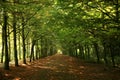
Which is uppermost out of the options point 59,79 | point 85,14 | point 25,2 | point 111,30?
point 25,2

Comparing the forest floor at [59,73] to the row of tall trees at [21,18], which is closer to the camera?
the row of tall trees at [21,18]

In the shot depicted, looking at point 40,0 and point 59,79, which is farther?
point 40,0

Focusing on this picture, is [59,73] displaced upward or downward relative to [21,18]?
downward

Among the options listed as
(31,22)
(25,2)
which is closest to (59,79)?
(25,2)

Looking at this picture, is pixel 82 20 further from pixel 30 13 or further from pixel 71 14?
pixel 30 13

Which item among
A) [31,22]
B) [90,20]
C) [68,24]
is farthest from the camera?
[31,22]

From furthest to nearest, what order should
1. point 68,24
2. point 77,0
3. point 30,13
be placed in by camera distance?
point 30,13, point 68,24, point 77,0

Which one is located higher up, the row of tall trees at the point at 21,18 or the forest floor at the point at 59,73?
the row of tall trees at the point at 21,18

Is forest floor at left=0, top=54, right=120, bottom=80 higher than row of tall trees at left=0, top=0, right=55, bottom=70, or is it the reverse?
row of tall trees at left=0, top=0, right=55, bottom=70

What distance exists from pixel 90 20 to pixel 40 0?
6.15 m

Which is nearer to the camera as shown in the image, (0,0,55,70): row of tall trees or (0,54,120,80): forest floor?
(0,0,55,70): row of tall trees

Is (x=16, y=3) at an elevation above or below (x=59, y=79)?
above

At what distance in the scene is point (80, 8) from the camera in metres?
16.9

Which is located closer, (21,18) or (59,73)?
(59,73)
